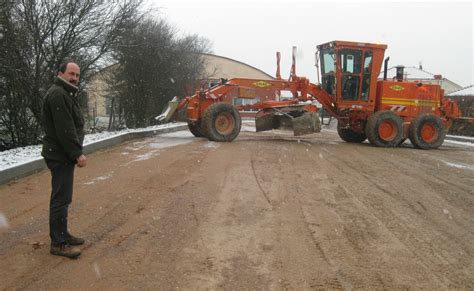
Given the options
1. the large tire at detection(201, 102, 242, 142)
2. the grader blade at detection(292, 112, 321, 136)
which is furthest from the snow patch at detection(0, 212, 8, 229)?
the grader blade at detection(292, 112, 321, 136)

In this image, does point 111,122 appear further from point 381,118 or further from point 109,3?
point 381,118

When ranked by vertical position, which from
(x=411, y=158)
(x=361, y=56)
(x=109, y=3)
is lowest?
(x=411, y=158)

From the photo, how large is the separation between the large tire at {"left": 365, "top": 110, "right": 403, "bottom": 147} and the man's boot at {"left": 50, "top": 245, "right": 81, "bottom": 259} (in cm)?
1217

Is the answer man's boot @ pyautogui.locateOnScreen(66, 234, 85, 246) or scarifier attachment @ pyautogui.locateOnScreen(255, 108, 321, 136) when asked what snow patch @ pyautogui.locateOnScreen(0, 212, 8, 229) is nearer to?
man's boot @ pyautogui.locateOnScreen(66, 234, 85, 246)

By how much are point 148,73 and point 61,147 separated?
56.8ft

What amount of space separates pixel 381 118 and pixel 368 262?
11.4 meters

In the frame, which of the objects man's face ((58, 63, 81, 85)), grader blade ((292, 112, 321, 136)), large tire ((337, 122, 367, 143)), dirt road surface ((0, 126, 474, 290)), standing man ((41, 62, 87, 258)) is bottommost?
large tire ((337, 122, 367, 143))

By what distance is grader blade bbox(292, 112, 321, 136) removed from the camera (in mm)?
15289

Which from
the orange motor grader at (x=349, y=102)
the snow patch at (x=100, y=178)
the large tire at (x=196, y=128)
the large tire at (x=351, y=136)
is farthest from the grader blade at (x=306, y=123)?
the snow patch at (x=100, y=178)

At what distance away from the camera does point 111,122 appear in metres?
22.3

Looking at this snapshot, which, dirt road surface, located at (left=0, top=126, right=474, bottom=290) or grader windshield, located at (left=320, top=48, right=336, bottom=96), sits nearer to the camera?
dirt road surface, located at (left=0, top=126, right=474, bottom=290)

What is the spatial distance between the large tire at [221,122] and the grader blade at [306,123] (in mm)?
1830

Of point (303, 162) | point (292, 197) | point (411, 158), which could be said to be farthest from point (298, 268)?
point (411, 158)

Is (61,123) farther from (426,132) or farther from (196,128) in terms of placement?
(426,132)
